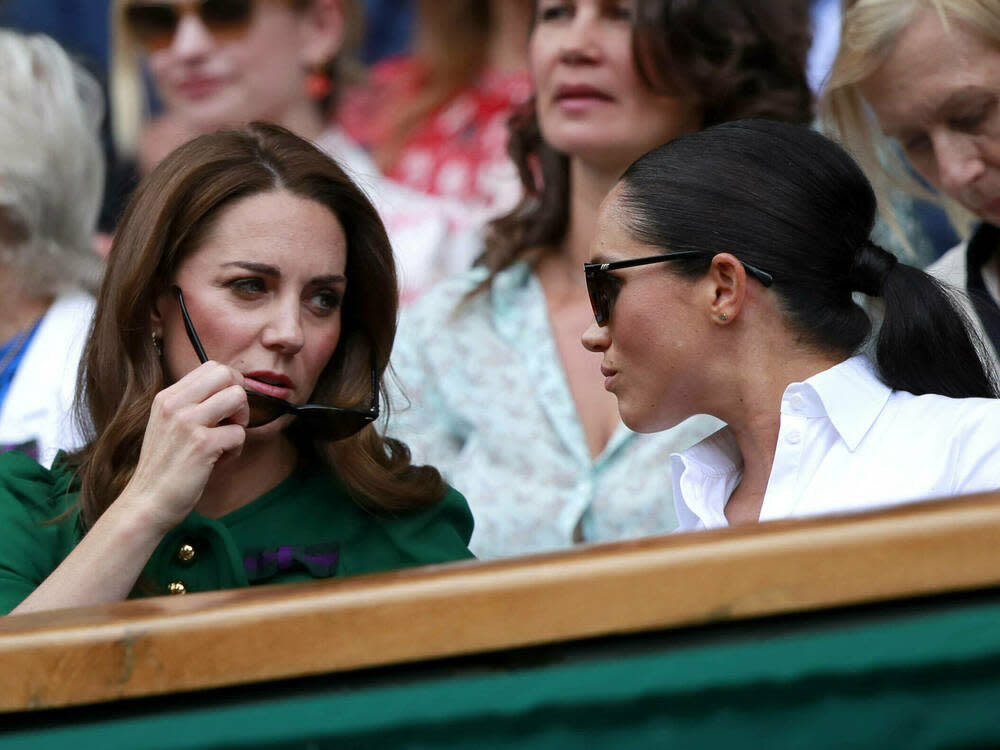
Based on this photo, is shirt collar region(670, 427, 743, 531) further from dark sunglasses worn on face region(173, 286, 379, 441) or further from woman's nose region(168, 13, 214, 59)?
woman's nose region(168, 13, 214, 59)

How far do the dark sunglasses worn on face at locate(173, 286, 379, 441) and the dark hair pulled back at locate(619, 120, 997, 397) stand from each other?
0.50 m

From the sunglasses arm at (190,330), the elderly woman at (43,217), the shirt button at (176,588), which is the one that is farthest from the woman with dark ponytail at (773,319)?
the elderly woman at (43,217)

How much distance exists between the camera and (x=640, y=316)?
2096mm

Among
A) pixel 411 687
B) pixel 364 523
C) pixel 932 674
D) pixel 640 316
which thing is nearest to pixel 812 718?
pixel 932 674

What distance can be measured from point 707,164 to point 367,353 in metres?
0.65

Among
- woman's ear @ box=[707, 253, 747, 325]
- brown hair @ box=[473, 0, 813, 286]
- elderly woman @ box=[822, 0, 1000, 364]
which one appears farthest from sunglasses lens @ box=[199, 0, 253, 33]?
woman's ear @ box=[707, 253, 747, 325]

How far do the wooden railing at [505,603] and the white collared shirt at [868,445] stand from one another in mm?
600

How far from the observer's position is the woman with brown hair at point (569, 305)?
9.52 feet

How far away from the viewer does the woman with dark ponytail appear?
2.03 m

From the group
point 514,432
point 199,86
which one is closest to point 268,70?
point 199,86

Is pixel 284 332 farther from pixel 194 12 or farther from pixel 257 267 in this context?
pixel 194 12

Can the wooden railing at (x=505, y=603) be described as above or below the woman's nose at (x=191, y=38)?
below

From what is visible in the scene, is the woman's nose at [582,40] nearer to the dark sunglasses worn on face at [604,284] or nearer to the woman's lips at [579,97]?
the woman's lips at [579,97]

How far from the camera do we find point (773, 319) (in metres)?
2.07
